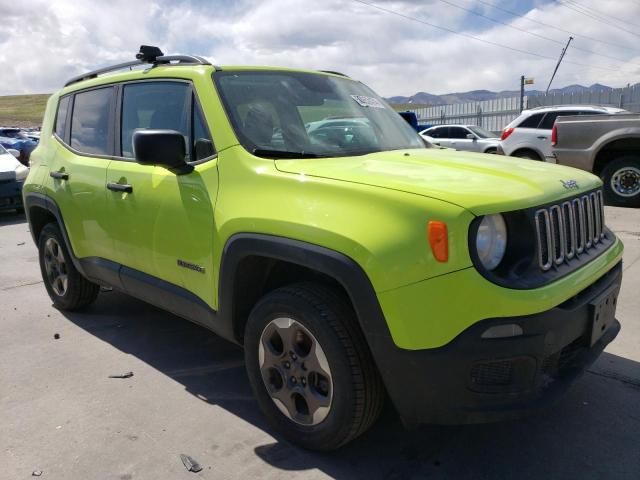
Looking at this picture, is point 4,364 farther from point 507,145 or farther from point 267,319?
point 507,145

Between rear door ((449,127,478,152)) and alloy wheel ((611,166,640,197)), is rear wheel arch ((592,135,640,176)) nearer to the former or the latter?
alloy wheel ((611,166,640,197))

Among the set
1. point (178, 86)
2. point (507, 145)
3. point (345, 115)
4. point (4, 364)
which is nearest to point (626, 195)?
point (507, 145)

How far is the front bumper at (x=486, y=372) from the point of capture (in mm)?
2166

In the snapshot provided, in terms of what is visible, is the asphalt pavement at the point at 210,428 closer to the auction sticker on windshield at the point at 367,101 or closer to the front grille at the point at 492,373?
the front grille at the point at 492,373

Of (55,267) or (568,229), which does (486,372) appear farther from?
(55,267)

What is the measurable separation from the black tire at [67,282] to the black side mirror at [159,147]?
74.0 inches

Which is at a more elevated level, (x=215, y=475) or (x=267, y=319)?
(x=267, y=319)

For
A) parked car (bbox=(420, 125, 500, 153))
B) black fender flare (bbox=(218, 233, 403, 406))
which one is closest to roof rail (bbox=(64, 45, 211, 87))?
black fender flare (bbox=(218, 233, 403, 406))

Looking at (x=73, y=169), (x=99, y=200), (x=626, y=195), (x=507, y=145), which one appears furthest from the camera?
(x=507, y=145)

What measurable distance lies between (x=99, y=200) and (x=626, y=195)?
26.5 feet

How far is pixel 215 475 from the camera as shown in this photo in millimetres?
2619

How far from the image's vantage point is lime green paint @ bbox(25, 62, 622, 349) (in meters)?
2.17

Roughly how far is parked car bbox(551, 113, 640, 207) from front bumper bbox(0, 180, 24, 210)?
949 centimetres

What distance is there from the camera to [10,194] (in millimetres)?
10547
